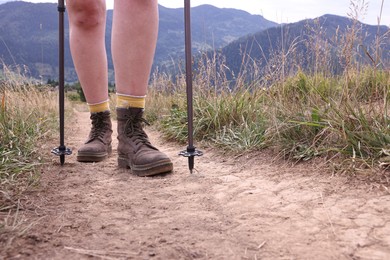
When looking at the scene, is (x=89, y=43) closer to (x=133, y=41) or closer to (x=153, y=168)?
(x=133, y=41)

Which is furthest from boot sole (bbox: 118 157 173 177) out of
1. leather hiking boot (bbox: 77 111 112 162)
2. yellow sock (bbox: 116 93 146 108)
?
leather hiking boot (bbox: 77 111 112 162)

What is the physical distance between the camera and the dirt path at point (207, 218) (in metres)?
0.92

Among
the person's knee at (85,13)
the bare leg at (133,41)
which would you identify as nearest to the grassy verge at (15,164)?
the bare leg at (133,41)

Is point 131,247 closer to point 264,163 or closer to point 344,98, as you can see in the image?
point 264,163

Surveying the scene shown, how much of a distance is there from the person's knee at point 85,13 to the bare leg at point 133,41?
0.35m

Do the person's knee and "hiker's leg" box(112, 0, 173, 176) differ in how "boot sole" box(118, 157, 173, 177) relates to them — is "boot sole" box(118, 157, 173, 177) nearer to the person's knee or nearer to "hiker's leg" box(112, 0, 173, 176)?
"hiker's leg" box(112, 0, 173, 176)

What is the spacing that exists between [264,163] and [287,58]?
1470 millimetres

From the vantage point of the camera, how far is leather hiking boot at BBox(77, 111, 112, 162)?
2.10 m

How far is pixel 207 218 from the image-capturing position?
1158 mm

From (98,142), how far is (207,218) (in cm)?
121

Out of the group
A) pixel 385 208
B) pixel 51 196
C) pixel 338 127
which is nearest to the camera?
pixel 385 208

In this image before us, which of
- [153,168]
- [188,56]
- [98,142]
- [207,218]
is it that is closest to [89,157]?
[98,142]

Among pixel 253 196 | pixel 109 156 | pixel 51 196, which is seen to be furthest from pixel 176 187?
pixel 109 156

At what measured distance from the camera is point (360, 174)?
4.84 feet
